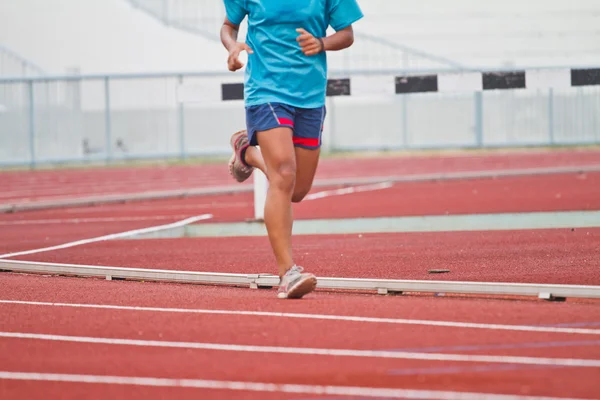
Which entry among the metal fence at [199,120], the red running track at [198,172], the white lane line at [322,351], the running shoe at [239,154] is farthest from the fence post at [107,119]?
the white lane line at [322,351]

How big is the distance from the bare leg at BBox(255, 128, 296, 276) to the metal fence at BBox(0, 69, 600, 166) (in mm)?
20262

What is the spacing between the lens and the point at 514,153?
103ft

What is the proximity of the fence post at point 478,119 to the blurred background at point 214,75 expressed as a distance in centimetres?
4

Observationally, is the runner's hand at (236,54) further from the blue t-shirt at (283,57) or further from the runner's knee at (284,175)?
the runner's knee at (284,175)

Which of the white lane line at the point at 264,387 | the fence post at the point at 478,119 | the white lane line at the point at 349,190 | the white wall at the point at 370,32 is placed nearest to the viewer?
the white lane line at the point at 264,387

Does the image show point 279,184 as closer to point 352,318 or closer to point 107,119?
point 352,318

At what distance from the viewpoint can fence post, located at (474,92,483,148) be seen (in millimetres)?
32156

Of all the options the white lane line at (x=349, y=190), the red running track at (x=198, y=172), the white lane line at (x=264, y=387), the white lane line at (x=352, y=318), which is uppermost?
the red running track at (x=198, y=172)

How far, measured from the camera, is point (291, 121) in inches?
254

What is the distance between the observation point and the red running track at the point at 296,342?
158 inches

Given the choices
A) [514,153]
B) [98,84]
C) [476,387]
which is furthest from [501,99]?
[476,387]

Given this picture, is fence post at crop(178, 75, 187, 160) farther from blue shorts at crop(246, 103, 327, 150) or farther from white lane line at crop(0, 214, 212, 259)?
blue shorts at crop(246, 103, 327, 150)

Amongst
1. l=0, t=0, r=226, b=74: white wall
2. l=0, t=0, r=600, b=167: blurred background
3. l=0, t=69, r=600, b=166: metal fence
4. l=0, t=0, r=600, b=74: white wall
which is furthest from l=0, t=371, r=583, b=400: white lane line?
l=0, t=0, r=600, b=74: white wall

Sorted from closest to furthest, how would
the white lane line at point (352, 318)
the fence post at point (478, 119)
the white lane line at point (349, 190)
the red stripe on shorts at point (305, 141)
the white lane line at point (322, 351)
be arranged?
the white lane line at point (322, 351) → the white lane line at point (352, 318) → the red stripe on shorts at point (305, 141) → the white lane line at point (349, 190) → the fence post at point (478, 119)
